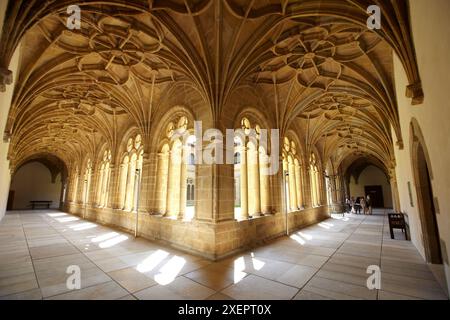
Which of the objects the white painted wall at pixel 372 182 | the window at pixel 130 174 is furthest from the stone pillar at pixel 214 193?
the white painted wall at pixel 372 182

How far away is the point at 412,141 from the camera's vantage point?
168 inches

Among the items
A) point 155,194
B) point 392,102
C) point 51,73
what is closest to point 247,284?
point 155,194

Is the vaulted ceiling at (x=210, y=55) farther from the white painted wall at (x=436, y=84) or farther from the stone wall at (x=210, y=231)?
the stone wall at (x=210, y=231)

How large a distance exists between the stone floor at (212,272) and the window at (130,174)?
3.16 m

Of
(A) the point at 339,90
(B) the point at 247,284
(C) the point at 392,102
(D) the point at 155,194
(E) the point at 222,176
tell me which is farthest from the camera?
(A) the point at 339,90

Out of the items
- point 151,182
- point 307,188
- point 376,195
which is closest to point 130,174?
point 151,182

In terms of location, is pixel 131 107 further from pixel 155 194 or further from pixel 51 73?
pixel 155 194

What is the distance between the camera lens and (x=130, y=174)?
970 centimetres

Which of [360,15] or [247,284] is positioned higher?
[360,15]

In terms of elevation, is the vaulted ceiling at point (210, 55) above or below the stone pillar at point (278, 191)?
above

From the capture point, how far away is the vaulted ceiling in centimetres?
431

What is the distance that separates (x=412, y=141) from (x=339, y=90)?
14.5 ft

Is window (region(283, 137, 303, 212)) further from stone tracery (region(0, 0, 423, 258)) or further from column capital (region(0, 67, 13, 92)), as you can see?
column capital (region(0, 67, 13, 92))

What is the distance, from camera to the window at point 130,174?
9234mm
